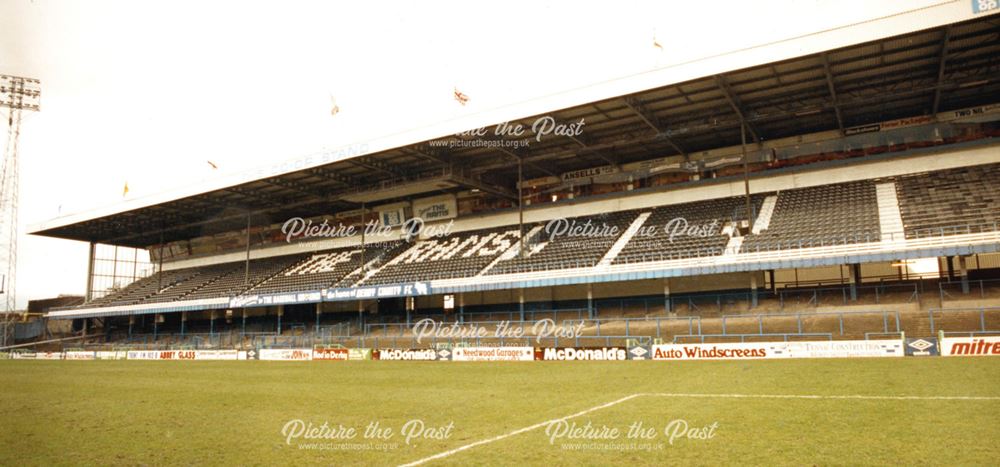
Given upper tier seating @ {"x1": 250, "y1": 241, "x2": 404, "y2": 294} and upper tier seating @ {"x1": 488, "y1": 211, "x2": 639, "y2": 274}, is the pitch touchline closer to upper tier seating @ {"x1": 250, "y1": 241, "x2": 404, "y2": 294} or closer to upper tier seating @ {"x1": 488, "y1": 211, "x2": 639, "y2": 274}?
upper tier seating @ {"x1": 488, "y1": 211, "x2": 639, "y2": 274}

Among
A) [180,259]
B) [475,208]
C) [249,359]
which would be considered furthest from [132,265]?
[475,208]

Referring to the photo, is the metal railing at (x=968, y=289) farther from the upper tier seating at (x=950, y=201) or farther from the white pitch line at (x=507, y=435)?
the white pitch line at (x=507, y=435)

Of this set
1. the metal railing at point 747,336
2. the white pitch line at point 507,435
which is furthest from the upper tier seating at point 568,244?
the white pitch line at point 507,435

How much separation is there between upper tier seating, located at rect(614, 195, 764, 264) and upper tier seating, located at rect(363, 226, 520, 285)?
31.4 feet

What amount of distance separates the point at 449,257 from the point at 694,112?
61.9ft

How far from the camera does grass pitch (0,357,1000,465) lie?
26.6ft

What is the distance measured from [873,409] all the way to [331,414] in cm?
1008

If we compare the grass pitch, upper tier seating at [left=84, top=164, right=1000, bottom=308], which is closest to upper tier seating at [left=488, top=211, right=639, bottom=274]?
upper tier seating at [left=84, top=164, right=1000, bottom=308]

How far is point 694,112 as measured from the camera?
34.2m

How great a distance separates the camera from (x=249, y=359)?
3872 cm

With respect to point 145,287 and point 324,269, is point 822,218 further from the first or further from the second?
point 145,287

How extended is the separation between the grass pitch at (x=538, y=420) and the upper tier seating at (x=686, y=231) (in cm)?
1356

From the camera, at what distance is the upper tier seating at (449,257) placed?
4025 cm

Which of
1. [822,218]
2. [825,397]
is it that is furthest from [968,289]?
[825,397]
